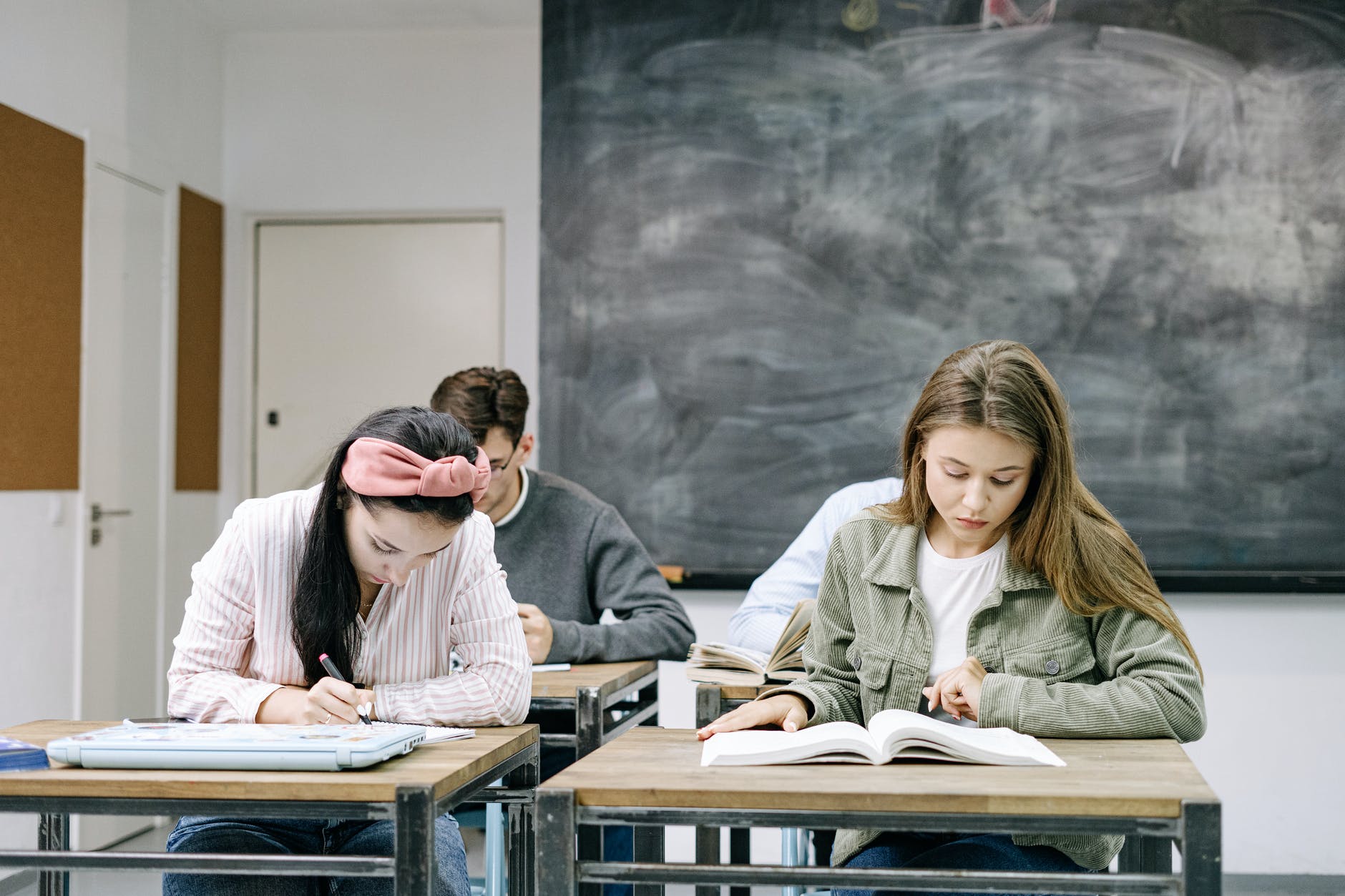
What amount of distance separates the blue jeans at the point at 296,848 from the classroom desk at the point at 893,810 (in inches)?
14.1

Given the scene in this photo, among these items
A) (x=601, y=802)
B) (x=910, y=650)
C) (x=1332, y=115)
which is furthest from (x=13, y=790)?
(x=1332, y=115)

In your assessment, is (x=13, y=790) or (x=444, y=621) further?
(x=444, y=621)

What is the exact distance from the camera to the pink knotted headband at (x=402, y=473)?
1710 mm

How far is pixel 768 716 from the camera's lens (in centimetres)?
170

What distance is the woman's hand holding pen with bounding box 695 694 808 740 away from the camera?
65.7 inches

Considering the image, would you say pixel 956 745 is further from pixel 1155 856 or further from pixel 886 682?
pixel 886 682

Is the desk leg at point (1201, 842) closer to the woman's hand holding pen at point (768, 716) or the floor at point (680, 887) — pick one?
the woman's hand holding pen at point (768, 716)

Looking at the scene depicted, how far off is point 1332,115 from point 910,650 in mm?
2783

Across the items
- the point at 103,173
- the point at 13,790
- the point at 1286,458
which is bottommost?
the point at 13,790

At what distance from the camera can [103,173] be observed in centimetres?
397

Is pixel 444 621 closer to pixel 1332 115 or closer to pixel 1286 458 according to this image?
pixel 1286 458

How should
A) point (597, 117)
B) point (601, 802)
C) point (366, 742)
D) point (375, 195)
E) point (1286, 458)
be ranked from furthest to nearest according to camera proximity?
point (375, 195)
point (597, 117)
point (1286, 458)
point (366, 742)
point (601, 802)

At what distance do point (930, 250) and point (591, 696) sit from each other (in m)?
2.10

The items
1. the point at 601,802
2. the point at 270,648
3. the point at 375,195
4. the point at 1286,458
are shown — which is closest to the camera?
the point at 601,802
